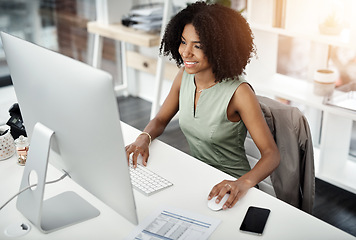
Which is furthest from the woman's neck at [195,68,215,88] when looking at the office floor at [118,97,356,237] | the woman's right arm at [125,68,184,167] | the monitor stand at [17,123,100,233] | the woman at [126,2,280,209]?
the office floor at [118,97,356,237]

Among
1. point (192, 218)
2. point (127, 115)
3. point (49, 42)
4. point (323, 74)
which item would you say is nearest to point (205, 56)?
point (192, 218)

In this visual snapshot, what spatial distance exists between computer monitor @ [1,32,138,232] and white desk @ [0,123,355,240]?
5 cm

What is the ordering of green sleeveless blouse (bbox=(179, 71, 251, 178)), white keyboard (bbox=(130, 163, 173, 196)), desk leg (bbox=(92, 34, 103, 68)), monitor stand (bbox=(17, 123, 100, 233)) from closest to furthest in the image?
monitor stand (bbox=(17, 123, 100, 233)), white keyboard (bbox=(130, 163, 173, 196)), green sleeveless blouse (bbox=(179, 71, 251, 178)), desk leg (bbox=(92, 34, 103, 68))

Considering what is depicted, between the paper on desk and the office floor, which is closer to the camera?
the paper on desk

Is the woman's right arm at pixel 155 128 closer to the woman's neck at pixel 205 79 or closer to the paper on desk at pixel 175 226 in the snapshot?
the woman's neck at pixel 205 79

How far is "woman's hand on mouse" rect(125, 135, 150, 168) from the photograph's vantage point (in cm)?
165

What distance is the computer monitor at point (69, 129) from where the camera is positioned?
107cm

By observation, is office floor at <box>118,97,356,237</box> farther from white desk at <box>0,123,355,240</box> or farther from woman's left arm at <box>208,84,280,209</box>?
white desk at <box>0,123,355,240</box>

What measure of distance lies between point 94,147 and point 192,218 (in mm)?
376

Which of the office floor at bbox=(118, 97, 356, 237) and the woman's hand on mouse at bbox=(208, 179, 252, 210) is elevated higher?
the woman's hand on mouse at bbox=(208, 179, 252, 210)

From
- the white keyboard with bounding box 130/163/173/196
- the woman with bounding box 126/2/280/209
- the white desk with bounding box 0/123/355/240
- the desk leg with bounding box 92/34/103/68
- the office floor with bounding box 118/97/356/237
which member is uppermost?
the woman with bounding box 126/2/280/209

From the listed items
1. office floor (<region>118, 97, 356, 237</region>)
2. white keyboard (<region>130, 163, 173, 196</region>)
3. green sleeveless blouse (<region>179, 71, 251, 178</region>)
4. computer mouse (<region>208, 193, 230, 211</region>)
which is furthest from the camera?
office floor (<region>118, 97, 356, 237</region>)

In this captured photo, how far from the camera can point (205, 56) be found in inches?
67.3

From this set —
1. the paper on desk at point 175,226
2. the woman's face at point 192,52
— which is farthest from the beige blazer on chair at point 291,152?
the paper on desk at point 175,226
